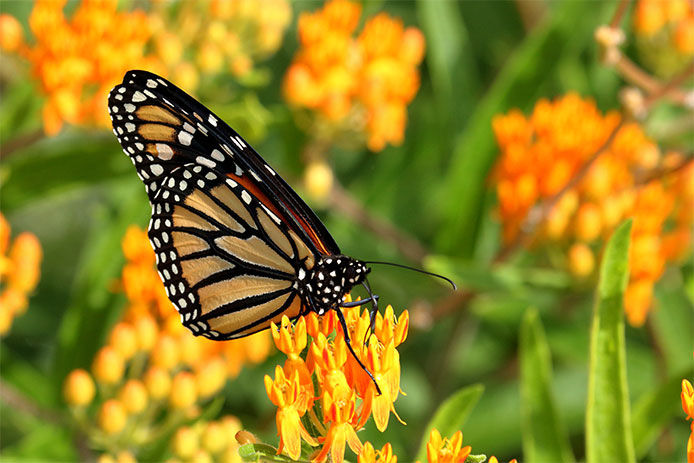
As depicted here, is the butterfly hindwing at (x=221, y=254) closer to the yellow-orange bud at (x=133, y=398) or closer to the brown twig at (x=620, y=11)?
the yellow-orange bud at (x=133, y=398)

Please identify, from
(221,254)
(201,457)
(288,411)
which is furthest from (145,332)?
(288,411)

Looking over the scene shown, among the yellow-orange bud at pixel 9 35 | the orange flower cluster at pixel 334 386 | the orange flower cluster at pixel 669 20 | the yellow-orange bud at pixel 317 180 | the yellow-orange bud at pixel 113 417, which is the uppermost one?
the orange flower cluster at pixel 669 20

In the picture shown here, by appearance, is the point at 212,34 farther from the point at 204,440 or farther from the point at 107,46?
the point at 204,440

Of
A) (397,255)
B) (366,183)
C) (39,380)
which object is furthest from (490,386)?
(39,380)

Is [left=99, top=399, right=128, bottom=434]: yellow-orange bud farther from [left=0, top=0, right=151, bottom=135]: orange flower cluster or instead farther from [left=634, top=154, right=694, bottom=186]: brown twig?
[left=634, top=154, right=694, bottom=186]: brown twig

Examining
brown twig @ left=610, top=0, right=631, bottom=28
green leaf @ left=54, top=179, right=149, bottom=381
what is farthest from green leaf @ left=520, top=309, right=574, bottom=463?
green leaf @ left=54, top=179, right=149, bottom=381

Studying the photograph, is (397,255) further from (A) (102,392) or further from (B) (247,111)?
(A) (102,392)

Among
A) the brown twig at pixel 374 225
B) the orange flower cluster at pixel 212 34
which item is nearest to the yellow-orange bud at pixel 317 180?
the brown twig at pixel 374 225
